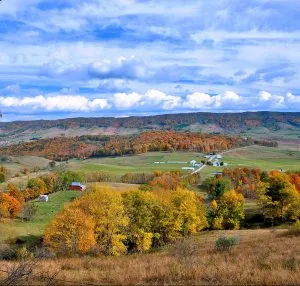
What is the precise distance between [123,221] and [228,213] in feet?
108

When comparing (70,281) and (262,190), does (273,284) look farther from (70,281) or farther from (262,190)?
(262,190)

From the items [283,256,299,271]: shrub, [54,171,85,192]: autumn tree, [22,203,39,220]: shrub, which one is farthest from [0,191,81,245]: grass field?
[283,256,299,271]: shrub

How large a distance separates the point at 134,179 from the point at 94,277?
15227cm

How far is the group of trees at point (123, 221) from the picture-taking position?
61625 mm

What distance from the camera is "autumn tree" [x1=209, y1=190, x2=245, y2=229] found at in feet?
296

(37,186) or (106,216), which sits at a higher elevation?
(106,216)

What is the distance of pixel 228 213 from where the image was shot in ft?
298

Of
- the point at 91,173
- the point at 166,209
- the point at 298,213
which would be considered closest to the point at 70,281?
the point at 166,209

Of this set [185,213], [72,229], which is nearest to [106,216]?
[72,229]

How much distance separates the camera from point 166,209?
77625 millimetres

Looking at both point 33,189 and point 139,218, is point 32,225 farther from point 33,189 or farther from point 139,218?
point 33,189

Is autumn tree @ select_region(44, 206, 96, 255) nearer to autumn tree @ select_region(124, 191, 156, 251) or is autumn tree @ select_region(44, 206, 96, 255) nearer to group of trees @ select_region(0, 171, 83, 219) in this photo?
autumn tree @ select_region(124, 191, 156, 251)

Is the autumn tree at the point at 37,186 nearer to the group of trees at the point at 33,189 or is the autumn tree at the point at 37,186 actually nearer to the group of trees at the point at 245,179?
A: the group of trees at the point at 33,189

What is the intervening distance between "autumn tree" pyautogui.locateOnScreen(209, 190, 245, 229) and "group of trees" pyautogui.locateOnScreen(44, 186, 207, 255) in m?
5.39
